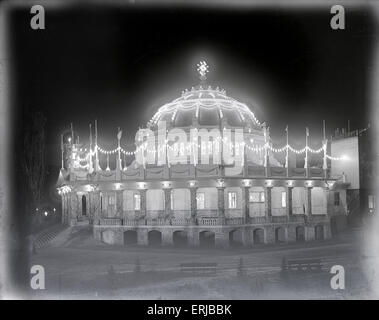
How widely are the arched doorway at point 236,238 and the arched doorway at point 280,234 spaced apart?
12.6 ft

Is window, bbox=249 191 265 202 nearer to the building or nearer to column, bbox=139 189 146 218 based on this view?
column, bbox=139 189 146 218

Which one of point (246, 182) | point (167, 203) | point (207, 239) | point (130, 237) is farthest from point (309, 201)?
point (130, 237)

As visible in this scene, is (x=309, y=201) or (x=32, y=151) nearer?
(x=32, y=151)

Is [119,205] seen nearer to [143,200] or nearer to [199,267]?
[143,200]

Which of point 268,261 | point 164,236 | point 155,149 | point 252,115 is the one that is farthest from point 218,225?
point 252,115

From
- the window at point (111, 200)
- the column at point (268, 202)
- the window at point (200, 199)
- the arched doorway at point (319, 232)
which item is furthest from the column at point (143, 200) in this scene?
the arched doorway at point (319, 232)

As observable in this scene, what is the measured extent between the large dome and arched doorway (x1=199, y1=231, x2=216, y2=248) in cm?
1227

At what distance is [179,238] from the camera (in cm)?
4031

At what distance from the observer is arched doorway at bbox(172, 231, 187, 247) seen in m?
38.4

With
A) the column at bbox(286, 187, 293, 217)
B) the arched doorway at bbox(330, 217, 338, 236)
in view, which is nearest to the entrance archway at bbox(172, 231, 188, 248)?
the column at bbox(286, 187, 293, 217)

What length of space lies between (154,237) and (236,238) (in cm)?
751

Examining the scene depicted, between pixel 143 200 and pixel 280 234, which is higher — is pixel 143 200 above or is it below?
above

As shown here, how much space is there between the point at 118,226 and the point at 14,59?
74.8 feet

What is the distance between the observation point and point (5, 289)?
1855 cm
